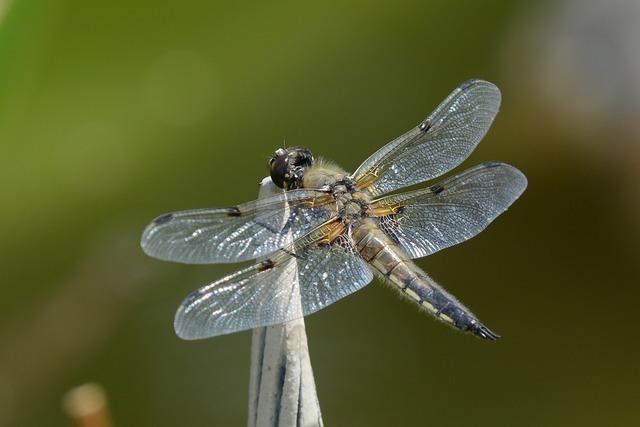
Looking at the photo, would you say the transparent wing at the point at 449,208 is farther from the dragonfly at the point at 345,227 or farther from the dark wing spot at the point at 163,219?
the dark wing spot at the point at 163,219

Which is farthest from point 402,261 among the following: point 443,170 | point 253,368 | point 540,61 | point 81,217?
point 540,61

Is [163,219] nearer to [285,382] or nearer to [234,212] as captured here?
[234,212]

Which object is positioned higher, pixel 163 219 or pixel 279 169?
pixel 279 169

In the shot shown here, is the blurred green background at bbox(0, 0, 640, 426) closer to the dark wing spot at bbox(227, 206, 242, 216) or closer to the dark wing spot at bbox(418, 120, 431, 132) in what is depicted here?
the dark wing spot at bbox(418, 120, 431, 132)

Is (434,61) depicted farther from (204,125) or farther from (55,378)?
(55,378)

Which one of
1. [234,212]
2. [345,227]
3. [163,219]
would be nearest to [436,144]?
[345,227]

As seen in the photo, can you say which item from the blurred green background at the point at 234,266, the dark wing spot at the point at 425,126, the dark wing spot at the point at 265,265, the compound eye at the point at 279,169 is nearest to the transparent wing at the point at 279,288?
the dark wing spot at the point at 265,265
